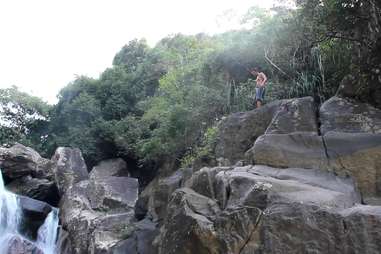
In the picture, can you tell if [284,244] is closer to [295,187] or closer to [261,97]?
Result: [295,187]

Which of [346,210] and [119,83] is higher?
[119,83]

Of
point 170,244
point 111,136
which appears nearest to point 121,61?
point 111,136

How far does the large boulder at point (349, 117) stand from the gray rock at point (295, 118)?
0.31m

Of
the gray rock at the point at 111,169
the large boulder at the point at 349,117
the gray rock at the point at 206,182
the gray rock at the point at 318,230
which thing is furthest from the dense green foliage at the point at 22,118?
the gray rock at the point at 318,230

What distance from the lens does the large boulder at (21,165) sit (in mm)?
21500

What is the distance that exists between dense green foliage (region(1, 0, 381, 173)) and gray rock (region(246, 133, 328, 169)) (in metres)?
2.05

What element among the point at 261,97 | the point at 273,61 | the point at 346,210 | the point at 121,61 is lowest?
the point at 346,210

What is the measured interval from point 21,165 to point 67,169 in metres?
2.40

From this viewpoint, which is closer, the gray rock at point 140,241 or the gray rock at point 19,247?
the gray rock at point 140,241

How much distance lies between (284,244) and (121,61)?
28668 mm

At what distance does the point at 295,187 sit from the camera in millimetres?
8523

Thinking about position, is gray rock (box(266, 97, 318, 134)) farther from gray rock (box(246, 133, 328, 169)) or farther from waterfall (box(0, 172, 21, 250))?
waterfall (box(0, 172, 21, 250))

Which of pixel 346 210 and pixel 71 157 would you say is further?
pixel 71 157

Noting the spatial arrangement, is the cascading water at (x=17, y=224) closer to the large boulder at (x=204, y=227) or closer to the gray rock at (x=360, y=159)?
the large boulder at (x=204, y=227)
